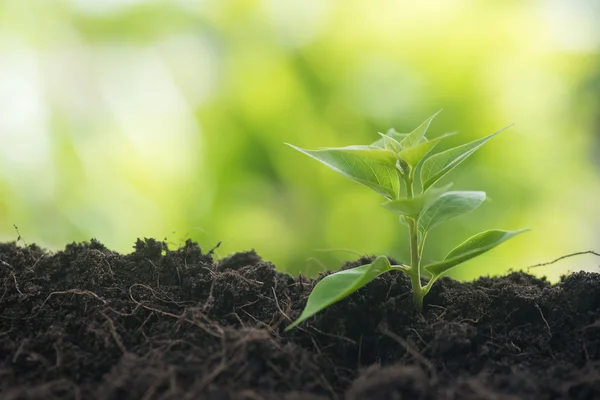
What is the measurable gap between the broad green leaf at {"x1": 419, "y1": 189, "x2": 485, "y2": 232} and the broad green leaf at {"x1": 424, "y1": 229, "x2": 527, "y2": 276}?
0.06m

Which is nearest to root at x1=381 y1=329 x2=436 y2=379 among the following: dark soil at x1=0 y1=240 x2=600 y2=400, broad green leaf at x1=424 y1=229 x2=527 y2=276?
dark soil at x1=0 y1=240 x2=600 y2=400

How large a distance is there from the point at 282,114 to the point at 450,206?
7.54ft

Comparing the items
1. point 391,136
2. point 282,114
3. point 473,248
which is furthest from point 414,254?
point 282,114

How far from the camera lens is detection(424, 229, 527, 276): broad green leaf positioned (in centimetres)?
83

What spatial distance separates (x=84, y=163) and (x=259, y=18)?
4.16 ft

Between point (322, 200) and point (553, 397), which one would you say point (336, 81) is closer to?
point (322, 200)

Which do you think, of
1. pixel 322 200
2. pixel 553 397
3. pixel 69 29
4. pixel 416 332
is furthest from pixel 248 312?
pixel 69 29

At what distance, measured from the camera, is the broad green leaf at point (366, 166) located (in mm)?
839

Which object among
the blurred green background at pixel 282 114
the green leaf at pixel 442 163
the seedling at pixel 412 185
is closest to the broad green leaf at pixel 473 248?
the seedling at pixel 412 185

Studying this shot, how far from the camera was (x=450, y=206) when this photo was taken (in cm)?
84

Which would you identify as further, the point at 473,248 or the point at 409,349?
the point at 473,248

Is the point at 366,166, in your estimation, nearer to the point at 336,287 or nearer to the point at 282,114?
the point at 336,287

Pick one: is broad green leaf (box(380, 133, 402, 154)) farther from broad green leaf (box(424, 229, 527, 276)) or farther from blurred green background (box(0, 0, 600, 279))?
blurred green background (box(0, 0, 600, 279))

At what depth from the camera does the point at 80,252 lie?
1016mm
